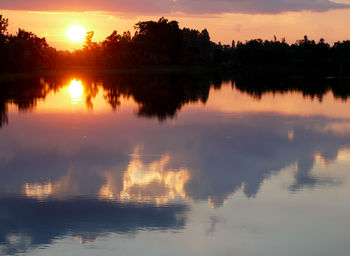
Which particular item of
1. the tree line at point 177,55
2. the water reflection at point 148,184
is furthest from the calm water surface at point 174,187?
the tree line at point 177,55

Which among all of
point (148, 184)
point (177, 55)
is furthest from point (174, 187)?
point (177, 55)

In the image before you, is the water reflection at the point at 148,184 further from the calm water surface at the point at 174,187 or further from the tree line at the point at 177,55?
the tree line at the point at 177,55

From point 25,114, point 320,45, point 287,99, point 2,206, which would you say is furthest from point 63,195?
point 320,45

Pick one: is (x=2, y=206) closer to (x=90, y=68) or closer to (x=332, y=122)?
(x=332, y=122)

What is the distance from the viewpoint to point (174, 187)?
15.6 m

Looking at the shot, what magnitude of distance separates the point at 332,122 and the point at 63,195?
2055cm

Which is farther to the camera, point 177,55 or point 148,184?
point 177,55

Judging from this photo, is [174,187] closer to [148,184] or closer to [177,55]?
[148,184]

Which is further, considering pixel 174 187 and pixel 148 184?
pixel 148 184

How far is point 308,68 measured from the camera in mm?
156750

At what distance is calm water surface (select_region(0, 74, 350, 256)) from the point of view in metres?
11.5

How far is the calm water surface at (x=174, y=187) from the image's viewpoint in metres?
11.5

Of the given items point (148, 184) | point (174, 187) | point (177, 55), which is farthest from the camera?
point (177, 55)

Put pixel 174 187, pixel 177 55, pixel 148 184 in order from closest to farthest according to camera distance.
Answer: pixel 174 187 < pixel 148 184 < pixel 177 55
